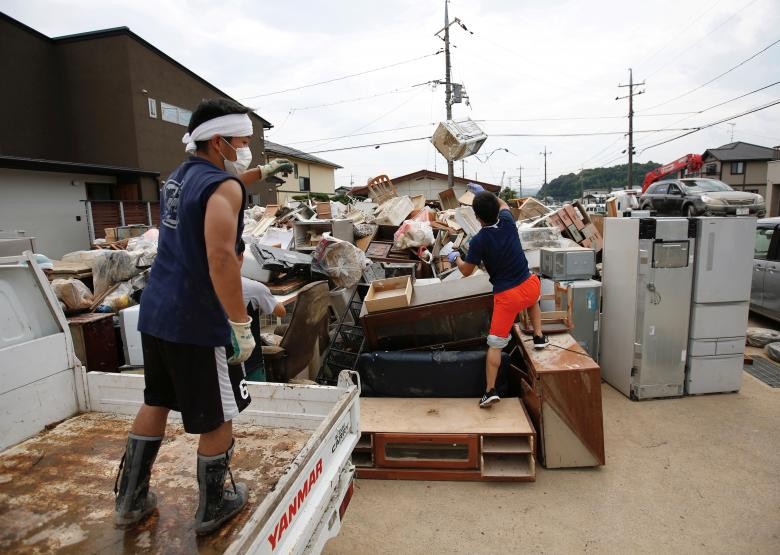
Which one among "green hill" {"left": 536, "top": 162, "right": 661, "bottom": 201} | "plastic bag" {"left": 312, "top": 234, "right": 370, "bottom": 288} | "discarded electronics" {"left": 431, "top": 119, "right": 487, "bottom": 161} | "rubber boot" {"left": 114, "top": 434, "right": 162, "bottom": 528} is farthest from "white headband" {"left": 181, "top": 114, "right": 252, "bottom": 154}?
"green hill" {"left": 536, "top": 162, "right": 661, "bottom": 201}

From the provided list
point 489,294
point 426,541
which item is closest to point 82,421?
point 426,541

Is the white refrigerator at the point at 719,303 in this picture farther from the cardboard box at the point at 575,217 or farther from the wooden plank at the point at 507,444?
the cardboard box at the point at 575,217

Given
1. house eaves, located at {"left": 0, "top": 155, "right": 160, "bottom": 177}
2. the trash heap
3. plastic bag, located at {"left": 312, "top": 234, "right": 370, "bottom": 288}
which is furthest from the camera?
house eaves, located at {"left": 0, "top": 155, "right": 160, "bottom": 177}

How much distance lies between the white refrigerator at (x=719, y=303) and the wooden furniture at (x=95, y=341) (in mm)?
5001

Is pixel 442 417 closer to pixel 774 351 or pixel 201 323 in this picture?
pixel 201 323

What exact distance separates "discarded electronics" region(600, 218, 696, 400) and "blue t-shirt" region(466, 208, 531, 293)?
4.35ft

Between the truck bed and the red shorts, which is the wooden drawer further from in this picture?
the truck bed

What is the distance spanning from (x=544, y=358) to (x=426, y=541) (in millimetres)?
1529

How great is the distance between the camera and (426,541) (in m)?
2.54

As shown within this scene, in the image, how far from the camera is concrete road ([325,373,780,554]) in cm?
250

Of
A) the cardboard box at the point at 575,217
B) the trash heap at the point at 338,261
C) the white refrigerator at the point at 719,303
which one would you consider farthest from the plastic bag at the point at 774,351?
the cardboard box at the point at 575,217

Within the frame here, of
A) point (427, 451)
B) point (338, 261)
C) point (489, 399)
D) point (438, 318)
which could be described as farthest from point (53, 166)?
point (489, 399)

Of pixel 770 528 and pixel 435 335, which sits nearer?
pixel 770 528

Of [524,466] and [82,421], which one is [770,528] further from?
[82,421]
